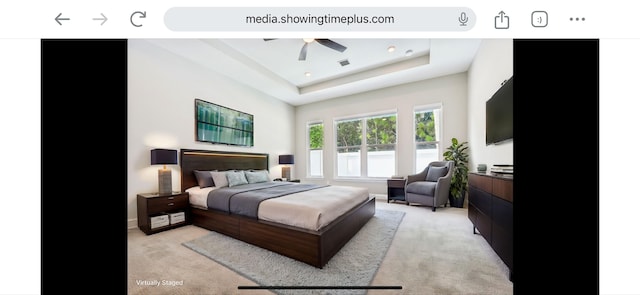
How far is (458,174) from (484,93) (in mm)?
1669

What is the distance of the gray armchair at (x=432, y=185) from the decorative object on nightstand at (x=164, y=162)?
3985 millimetres

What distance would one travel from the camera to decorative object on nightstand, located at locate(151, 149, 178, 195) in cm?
266

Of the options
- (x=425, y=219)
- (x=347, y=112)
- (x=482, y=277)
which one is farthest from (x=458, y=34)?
(x=347, y=112)

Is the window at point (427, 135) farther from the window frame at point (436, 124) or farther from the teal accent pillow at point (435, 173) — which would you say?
the teal accent pillow at point (435, 173)

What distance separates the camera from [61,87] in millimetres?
442

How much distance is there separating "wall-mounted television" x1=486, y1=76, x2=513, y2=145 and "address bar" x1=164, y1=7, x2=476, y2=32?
4.52 ft

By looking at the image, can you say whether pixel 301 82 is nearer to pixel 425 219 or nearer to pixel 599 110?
pixel 425 219

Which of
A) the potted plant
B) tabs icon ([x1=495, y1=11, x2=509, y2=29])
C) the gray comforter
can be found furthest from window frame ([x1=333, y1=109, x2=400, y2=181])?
tabs icon ([x1=495, y1=11, x2=509, y2=29])

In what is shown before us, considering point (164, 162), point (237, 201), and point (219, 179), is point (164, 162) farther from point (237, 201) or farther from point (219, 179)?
point (237, 201)

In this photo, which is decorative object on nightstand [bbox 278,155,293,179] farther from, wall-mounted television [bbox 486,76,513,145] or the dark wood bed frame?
wall-mounted television [bbox 486,76,513,145]

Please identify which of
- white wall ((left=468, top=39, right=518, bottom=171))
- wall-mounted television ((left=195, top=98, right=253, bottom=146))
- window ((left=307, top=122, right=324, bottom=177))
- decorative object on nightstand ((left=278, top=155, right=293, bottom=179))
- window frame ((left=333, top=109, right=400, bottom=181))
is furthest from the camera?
window ((left=307, top=122, right=324, bottom=177))

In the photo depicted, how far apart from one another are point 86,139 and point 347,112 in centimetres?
488

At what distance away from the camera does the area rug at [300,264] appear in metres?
1.41

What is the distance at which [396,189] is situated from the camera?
4.42 metres
